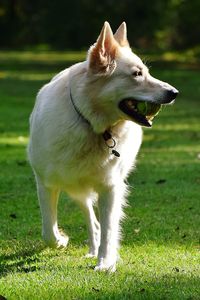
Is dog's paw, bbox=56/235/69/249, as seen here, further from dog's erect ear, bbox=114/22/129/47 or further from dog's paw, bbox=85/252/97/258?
dog's erect ear, bbox=114/22/129/47

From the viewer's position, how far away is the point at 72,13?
45000 mm

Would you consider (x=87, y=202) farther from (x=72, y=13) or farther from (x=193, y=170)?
(x=72, y=13)

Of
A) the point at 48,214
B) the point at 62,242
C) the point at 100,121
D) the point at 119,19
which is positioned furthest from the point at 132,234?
the point at 119,19

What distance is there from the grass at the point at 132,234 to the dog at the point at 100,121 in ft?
1.60

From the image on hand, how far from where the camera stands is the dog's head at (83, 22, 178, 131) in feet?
24.1

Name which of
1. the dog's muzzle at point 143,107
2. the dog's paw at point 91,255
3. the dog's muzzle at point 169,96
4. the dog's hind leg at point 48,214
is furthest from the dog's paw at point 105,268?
the dog's muzzle at point 169,96

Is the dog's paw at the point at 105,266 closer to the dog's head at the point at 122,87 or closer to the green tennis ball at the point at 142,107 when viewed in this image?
the dog's head at the point at 122,87

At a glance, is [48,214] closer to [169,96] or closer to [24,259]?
[24,259]

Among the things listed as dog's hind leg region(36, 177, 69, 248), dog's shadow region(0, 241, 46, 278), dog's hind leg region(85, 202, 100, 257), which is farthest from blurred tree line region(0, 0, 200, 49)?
dog's hind leg region(36, 177, 69, 248)

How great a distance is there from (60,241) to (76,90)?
159 cm

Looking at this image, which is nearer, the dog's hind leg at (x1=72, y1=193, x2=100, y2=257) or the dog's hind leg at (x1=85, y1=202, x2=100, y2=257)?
the dog's hind leg at (x1=72, y1=193, x2=100, y2=257)

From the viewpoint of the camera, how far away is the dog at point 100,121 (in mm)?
7387

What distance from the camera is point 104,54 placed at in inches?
289

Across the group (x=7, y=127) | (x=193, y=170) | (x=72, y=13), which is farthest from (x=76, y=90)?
(x=72, y=13)
